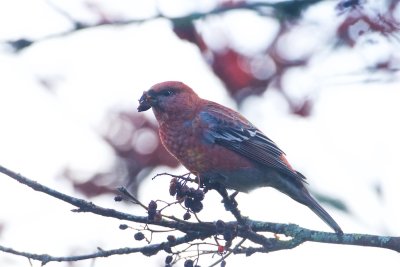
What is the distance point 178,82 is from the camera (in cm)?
520

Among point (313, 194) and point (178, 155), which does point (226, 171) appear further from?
point (313, 194)

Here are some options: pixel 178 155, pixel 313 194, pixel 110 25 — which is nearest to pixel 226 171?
→ pixel 178 155

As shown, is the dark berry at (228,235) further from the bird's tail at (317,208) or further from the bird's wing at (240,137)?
the bird's wing at (240,137)

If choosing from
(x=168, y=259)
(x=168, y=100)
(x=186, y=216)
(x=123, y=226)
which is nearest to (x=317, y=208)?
(x=168, y=100)

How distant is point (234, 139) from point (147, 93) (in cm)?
84

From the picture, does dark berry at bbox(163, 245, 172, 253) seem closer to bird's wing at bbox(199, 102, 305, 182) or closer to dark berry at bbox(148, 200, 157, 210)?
dark berry at bbox(148, 200, 157, 210)

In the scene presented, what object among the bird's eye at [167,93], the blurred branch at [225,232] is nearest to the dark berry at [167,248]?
the blurred branch at [225,232]

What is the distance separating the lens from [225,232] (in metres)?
3.30

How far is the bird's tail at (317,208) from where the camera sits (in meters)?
4.71

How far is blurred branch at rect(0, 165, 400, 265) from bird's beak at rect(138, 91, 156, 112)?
50.2 inches

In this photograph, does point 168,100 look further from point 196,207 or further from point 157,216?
point 157,216

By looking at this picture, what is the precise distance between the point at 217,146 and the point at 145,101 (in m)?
0.65

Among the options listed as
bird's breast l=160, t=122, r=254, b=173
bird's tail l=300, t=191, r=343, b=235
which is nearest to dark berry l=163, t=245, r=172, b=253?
bird's breast l=160, t=122, r=254, b=173

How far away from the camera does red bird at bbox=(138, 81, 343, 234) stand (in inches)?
188
